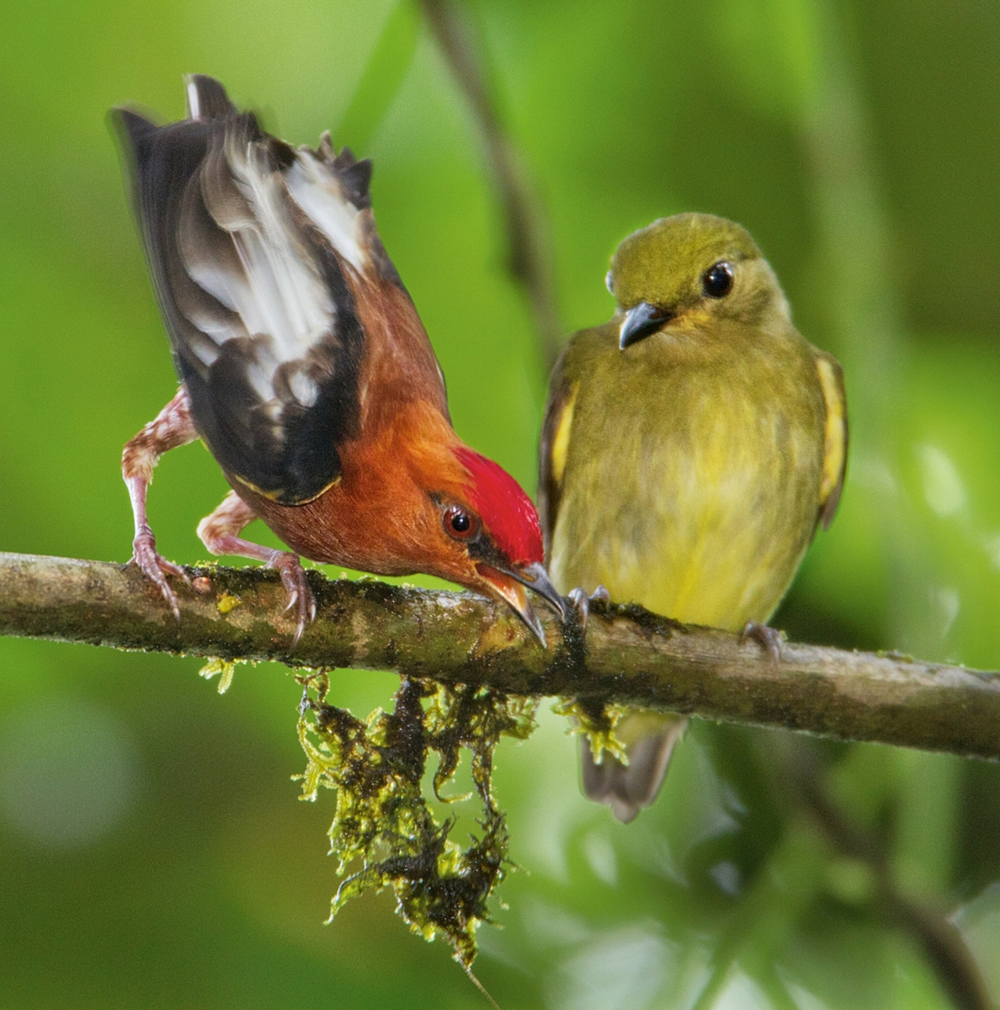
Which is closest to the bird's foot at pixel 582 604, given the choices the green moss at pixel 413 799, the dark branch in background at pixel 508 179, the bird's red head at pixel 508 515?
the green moss at pixel 413 799

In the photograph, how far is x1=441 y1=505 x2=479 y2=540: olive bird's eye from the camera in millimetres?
2275

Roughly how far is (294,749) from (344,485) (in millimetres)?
1623

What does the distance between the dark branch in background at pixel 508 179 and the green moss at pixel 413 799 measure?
118 centimetres

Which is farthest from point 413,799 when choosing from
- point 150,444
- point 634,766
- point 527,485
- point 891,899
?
point 891,899

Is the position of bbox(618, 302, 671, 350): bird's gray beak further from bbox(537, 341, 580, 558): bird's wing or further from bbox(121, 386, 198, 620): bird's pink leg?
bbox(121, 386, 198, 620): bird's pink leg

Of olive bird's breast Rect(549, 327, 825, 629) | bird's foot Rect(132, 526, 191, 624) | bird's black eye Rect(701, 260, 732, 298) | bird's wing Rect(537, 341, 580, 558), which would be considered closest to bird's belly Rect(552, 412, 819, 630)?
olive bird's breast Rect(549, 327, 825, 629)

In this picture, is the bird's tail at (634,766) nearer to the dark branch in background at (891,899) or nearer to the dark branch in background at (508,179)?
the dark branch in background at (891,899)

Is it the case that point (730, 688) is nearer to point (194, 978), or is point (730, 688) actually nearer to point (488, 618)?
point (488, 618)

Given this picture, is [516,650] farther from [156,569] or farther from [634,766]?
[634,766]

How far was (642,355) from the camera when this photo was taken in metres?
3.58

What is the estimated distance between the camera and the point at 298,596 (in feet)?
7.84

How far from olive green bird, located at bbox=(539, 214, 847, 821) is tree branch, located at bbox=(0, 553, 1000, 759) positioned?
57 centimetres

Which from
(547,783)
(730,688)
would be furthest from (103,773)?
(730,688)

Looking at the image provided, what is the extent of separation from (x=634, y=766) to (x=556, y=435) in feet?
3.52
